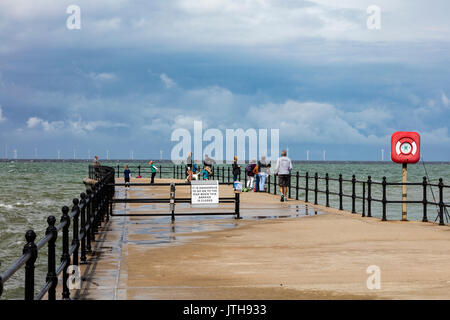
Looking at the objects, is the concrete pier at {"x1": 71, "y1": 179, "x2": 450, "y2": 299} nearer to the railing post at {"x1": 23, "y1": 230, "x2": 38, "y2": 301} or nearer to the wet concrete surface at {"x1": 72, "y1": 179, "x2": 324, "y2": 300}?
the wet concrete surface at {"x1": 72, "y1": 179, "x2": 324, "y2": 300}

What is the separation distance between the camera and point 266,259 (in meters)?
11.0

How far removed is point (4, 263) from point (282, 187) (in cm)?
1141

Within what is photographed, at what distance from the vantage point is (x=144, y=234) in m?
14.9

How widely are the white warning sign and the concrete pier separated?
54cm

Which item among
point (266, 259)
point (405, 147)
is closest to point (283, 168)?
point (405, 147)

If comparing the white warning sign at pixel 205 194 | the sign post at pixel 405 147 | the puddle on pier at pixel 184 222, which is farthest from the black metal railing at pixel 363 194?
the white warning sign at pixel 205 194

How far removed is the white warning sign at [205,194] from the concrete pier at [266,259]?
537 millimetres

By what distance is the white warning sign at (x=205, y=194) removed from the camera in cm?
1806

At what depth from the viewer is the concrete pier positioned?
8.31 m

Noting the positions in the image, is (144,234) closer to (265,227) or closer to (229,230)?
(229,230)

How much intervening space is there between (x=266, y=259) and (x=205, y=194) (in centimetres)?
729

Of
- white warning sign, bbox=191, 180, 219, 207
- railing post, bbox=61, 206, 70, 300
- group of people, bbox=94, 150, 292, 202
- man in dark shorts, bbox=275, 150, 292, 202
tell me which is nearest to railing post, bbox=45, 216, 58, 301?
railing post, bbox=61, 206, 70, 300

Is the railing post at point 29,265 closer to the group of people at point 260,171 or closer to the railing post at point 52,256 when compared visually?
the railing post at point 52,256

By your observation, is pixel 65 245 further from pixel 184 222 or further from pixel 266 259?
pixel 184 222
